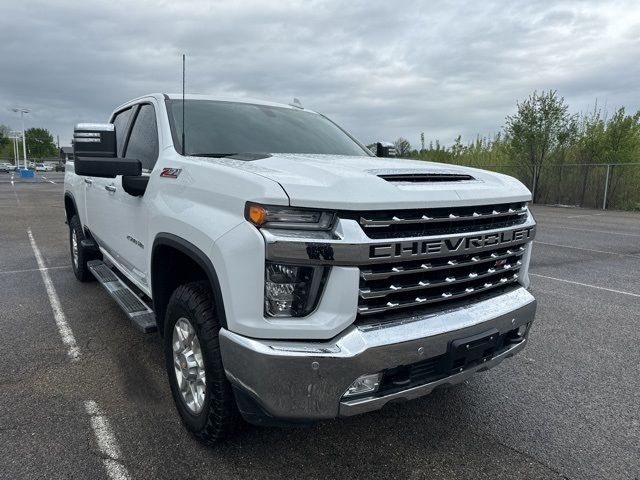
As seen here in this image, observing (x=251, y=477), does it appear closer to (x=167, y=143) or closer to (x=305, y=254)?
(x=305, y=254)

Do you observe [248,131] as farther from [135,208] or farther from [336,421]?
[336,421]

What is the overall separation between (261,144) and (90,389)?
79.6 inches

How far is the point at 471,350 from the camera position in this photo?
2309 millimetres

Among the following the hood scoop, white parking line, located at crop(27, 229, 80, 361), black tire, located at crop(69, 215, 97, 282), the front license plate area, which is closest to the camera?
the front license plate area

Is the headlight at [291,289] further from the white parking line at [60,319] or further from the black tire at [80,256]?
the black tire at [80,256]

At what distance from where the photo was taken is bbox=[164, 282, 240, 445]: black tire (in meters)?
2.31

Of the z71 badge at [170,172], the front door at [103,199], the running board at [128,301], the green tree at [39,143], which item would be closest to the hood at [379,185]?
the z71 badge at [170,172]

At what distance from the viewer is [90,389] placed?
326 cm

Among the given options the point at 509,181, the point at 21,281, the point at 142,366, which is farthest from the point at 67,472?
the point at 21,281

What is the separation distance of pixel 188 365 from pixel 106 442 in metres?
→ 0.63

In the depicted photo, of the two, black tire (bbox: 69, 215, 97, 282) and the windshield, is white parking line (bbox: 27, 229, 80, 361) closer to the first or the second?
black tire (bbox: 69, 215, 97, 282)

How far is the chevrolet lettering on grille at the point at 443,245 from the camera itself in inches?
81.9

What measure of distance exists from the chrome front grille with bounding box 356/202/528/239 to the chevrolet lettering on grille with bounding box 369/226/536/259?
0.05m

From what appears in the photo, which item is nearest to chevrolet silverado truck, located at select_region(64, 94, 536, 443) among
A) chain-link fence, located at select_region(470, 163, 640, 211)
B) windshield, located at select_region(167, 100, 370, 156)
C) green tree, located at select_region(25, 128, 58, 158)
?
windshield, located at select_region(167, 100, 370, 156)
